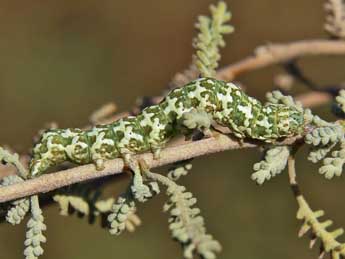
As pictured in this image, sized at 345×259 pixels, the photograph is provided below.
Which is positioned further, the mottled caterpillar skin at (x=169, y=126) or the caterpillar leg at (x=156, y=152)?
the mottled caterpillar skin at (x=169, y=126)

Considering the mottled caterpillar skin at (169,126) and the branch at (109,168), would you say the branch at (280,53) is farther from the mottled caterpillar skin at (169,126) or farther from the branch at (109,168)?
the branch at (109,168)

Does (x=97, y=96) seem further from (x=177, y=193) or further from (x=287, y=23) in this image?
(x=177, y=193)

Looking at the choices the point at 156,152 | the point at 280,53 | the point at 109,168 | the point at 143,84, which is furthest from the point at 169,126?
the point at 143,84

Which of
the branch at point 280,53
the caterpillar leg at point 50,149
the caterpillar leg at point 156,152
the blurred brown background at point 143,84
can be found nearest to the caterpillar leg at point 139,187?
the caterpillar leg at point 156,152

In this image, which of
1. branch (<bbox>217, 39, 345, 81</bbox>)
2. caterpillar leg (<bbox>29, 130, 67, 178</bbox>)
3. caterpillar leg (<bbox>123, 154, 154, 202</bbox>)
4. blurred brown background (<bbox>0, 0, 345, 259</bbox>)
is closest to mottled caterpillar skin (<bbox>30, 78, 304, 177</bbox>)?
caterpillar leg (<bbox>29, 130, 67, 178</bbox>)

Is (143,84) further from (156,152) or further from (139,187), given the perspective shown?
(139,187)

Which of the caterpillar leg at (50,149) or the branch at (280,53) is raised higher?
the branch at (280,53)

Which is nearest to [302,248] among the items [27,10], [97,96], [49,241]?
[49,241]
